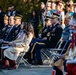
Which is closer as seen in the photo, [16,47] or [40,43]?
[16,47]

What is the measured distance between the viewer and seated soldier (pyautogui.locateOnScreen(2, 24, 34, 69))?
1238cm

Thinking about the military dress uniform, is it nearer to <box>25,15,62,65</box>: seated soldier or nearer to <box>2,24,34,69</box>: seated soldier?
<box>25,15,62,65</box>: seated soldier

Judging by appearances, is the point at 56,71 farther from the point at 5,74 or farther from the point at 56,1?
the point at 56,1

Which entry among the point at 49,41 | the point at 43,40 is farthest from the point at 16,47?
the point at 49,41

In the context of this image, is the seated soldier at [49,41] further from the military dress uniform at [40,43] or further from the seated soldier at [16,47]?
the seated soldier at [16,47]

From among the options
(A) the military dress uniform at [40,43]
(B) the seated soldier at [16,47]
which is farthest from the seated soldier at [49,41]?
(B) the seated soldier at [16,47]

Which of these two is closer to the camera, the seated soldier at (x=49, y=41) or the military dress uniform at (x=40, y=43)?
the seated soldier at (x=49, y=41)

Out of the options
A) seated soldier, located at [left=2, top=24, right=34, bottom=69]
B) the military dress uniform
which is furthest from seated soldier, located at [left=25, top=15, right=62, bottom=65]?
seated soldier, located at [left=2, top=24, right=34, bottom=69]

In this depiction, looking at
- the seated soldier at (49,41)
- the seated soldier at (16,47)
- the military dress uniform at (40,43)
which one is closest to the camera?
the seated soldier at (16,47)

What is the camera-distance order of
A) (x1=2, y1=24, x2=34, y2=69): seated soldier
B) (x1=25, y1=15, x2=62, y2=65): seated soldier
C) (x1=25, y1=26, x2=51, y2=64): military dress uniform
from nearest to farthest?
1. (x1=2, y1=24, x2=34, y2=69): seated soldier
2. (x1=25, y1=15, x2=62, y2=65): seated soldier
3. (x1=25, y1=26, x2=51, y2=64): military dress uniform

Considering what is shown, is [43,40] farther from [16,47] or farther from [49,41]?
[16,47]

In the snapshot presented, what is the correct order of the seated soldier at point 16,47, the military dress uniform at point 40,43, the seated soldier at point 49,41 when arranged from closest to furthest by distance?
1. the seated soldier at point 16,47
2. the seated soldier at point 49,41
3. the military dress uniform at point 40,43

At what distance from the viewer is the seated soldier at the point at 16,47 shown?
1238 centimetres

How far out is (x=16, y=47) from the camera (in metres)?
12.5
